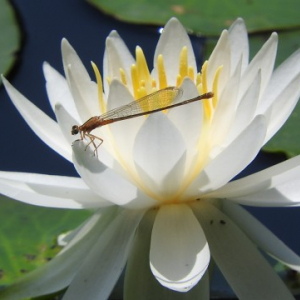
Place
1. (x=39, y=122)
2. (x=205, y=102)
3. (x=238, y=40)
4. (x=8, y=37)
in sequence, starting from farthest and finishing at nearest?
(x=8, y=37), (x=238, y=40), (x=39, y=122), (x=205, y=102)

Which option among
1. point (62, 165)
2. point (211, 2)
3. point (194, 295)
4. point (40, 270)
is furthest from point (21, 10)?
point (194, 295)

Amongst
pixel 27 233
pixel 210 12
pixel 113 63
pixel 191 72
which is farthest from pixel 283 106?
pixel 210 12

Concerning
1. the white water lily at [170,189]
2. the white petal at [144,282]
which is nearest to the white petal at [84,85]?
the white water lily at [170,189]

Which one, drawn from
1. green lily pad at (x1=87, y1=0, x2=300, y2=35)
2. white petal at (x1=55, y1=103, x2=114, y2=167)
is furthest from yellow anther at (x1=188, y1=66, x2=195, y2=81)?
green lily pad at (x1=87, y1=0, x2=300, y2=35)

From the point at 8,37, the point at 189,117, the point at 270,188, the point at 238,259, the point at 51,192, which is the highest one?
the point at 8,37

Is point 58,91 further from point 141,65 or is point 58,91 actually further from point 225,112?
point 225,112

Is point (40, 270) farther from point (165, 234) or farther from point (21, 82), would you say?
point (21, 82)
